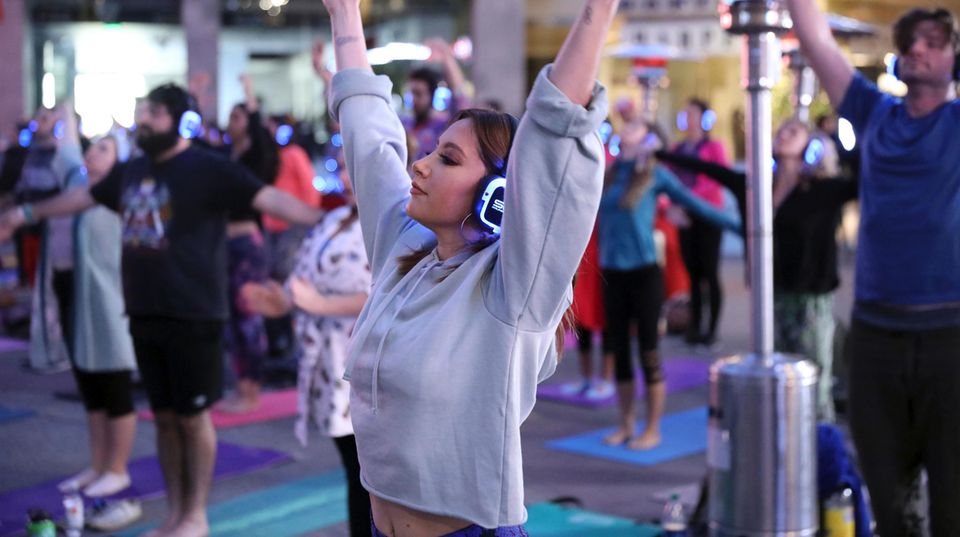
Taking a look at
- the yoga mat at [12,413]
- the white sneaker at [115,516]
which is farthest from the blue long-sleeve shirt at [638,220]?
the yoga mat at [12,413]

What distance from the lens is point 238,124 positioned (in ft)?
33.5

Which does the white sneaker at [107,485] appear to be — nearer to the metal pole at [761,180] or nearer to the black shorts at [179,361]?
the black shorts at [179,361]

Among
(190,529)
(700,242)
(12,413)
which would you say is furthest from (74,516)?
(700,242)

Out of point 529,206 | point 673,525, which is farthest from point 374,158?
point 673,525

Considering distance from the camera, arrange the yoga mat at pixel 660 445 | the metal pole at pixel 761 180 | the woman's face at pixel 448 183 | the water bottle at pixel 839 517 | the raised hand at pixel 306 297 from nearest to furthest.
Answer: the woman's face at pixel 448 183, the metal pole at pixel 761 180, the water bottle at pixel 839 517, the raised hand at pixel 306 297, the yoga mat at pixel 660 445

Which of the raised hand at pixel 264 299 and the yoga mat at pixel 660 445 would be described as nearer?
the raised hand at pixel 264 299

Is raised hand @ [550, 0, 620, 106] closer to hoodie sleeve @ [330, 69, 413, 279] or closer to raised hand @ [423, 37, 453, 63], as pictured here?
hoodie sleeve @ [330, 69, 413, 279]

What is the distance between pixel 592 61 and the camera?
7.19 ft

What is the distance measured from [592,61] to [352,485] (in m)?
2.94

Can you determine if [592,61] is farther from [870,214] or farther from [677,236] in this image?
[677,236]

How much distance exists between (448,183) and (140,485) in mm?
4872

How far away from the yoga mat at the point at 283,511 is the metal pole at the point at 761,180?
8.58 ft

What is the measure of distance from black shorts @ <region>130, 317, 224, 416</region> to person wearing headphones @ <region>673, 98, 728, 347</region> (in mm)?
6770

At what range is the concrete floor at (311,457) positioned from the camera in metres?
6.79
